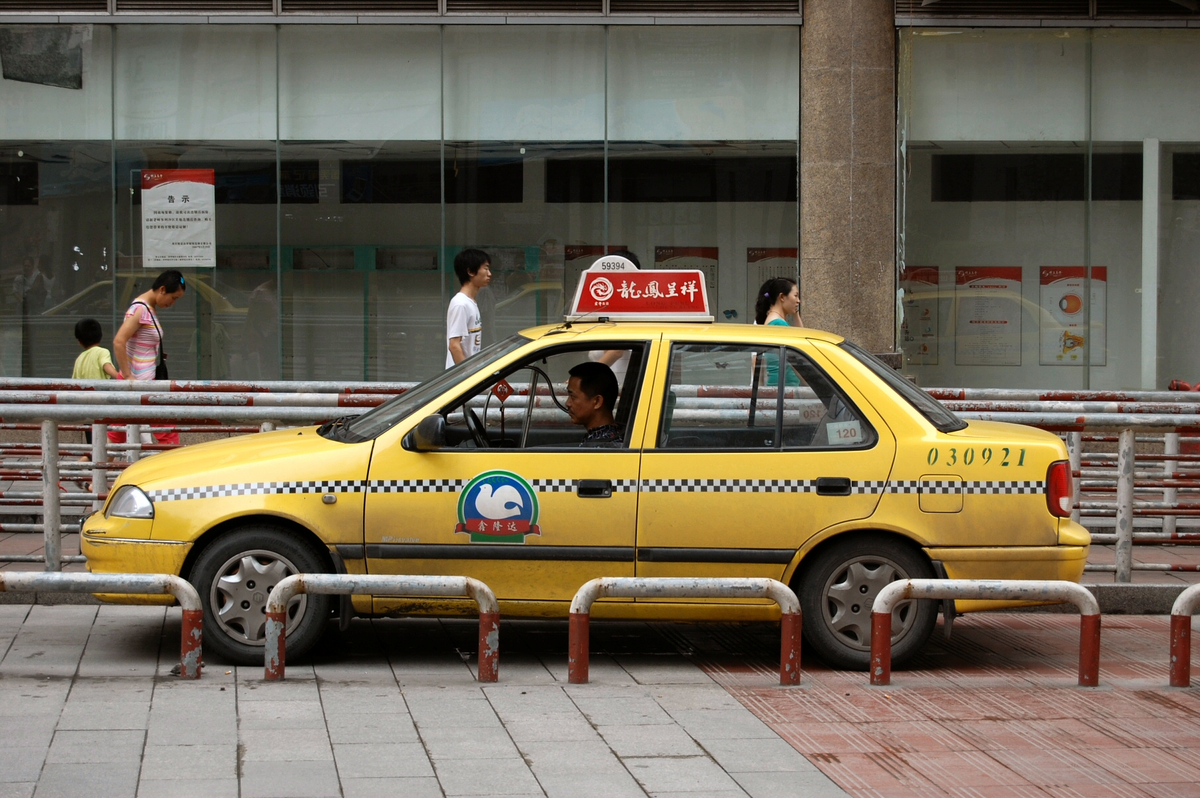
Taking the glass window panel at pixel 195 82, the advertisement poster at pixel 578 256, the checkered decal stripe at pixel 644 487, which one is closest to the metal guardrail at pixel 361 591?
the checkered decal stripe at pixel 644 487

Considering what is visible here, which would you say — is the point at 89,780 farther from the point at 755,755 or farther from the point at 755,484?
the point at 755,484

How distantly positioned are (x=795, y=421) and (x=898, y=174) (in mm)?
8073

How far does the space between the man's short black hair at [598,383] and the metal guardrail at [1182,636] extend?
273 cm

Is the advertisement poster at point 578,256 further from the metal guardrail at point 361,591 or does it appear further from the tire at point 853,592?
the metal guardrail at point 361,591

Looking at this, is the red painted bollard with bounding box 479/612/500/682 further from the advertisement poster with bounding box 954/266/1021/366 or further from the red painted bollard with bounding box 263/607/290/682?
the advertisement poster with bounding box 954/266/1021/366

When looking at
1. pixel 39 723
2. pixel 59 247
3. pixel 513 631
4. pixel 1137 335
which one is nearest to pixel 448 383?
pixel 513 631

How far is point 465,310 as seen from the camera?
911 centimetres

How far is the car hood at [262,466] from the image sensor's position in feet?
19.4

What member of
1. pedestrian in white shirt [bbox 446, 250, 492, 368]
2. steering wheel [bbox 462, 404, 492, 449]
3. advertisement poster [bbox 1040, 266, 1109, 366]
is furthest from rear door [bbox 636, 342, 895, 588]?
advertisement poster [bbox 1040, 266, 1109, 366]

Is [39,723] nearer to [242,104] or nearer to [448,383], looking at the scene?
[448,383]

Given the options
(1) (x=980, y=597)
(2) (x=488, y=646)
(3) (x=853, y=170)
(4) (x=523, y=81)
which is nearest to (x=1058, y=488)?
(1) (x=980, y=597)

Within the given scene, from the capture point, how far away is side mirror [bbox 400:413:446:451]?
5859mm

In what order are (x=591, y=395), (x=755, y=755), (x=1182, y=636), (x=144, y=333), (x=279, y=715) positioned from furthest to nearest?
(x=144, y=333), (x=591, y=395), (x=1182, y=636), (x=279, y=715), (x=755, y=755)

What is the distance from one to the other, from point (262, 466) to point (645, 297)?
2015mm
